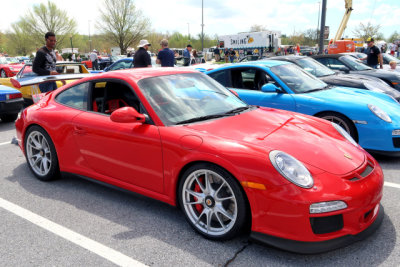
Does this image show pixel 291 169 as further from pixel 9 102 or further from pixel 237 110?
pixel 9 102

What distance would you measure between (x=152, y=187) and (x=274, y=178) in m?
1.17

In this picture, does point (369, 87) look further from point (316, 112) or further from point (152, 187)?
point (152, 187)

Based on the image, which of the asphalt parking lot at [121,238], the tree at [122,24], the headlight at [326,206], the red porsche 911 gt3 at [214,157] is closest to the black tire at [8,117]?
the red porsche 911 gt3 at [214,157]

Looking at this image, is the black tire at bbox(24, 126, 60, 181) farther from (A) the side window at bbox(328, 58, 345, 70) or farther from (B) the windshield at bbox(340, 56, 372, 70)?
(B) the windshield at bbox(340, 56, 372, 70)

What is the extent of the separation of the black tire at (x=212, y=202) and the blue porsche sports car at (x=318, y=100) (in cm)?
284

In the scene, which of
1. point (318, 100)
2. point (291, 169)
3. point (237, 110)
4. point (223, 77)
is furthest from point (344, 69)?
point (291, 169)

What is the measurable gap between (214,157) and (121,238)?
3.43 ft

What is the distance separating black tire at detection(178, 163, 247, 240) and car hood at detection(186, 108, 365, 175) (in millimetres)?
308

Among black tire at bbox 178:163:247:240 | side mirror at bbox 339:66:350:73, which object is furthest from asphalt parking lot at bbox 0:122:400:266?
side mirror at bbox 339:66:350:73

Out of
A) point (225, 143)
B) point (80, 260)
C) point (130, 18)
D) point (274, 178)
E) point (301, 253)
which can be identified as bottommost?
point (80, 260)

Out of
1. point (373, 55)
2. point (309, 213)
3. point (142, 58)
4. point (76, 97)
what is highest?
point (142, 58)

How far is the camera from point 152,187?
3035 millimetres

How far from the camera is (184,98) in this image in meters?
3.29

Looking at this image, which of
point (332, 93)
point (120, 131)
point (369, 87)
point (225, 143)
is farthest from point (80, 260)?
point (369, 87)
